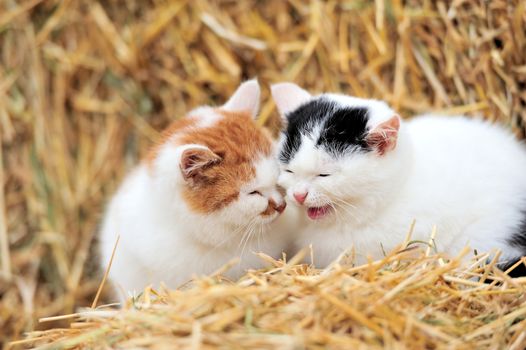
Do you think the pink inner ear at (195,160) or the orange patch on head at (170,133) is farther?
the orange patch on head at (170,133)

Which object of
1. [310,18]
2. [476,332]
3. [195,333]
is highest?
[310,18]

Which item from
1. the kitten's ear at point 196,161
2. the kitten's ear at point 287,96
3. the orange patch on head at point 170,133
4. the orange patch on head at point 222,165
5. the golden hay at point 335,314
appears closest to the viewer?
the golden hay at point 335,314

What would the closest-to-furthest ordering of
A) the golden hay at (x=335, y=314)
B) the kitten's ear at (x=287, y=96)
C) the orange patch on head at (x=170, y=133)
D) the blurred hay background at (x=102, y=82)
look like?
the golden hay at (x=335, y=314) < the orange patch on head at (x=170, y=133) < the kitten's ear at (x=287, y=96) < the blurred hay background at (x=102, y=82)

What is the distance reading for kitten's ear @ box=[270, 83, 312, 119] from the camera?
2.82m

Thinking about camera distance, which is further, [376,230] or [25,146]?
[25,146]

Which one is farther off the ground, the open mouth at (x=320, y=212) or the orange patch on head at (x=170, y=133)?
the orange patch on head at (x=170, y=133)

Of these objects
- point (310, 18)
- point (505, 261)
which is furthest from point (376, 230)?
point (310, 18)

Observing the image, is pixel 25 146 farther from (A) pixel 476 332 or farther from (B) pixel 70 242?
(A) pixel 476 332

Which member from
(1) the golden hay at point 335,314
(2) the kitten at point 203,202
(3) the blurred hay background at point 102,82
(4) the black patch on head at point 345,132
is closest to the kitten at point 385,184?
(4) the black patch on head at point 345,132

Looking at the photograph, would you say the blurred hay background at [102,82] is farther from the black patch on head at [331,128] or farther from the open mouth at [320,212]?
the open mouth at [320,212]

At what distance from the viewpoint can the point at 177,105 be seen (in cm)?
373

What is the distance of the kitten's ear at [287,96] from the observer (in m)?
2.82

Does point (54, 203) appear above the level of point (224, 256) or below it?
above

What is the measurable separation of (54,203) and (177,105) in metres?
0.95
